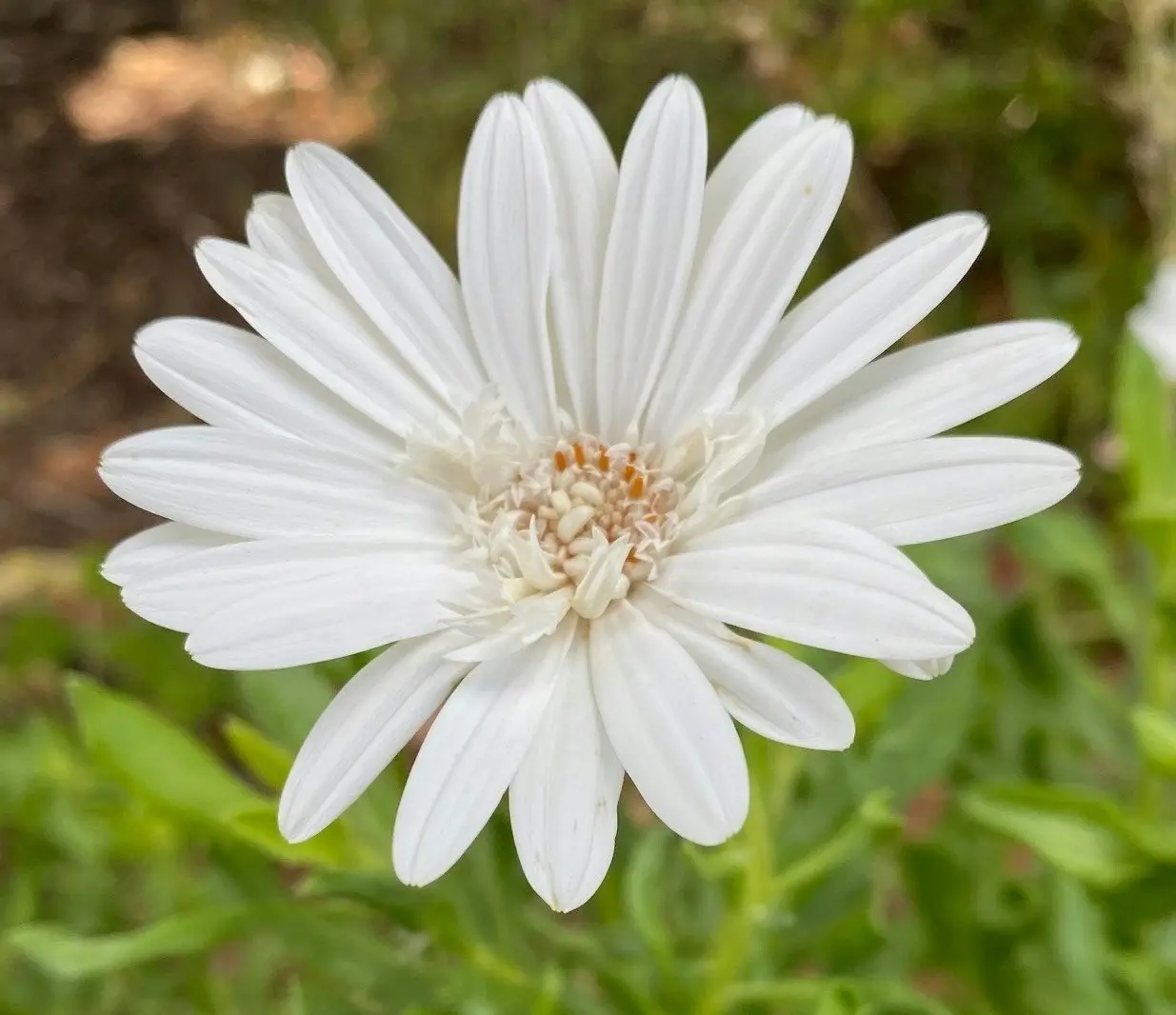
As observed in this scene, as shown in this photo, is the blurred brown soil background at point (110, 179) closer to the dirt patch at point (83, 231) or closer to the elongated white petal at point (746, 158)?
the dirt patch at point (83, 231)

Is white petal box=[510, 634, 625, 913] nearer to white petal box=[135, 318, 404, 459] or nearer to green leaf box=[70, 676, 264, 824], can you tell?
white petal box=[135, 318, 404, 459]

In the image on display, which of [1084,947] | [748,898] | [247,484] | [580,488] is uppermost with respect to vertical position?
[247,484]

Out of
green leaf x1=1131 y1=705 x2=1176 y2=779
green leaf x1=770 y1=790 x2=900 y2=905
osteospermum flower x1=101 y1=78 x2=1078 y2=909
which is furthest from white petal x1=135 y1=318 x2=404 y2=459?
green leaf x1=1131 y1=705 x2=1176 y2=779

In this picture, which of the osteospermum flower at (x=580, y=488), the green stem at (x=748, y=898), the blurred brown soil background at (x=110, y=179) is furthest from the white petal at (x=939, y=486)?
the blurred brown soil background at (x=110, y=179)

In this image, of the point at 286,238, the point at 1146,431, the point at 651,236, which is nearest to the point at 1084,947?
the point at 1146,431

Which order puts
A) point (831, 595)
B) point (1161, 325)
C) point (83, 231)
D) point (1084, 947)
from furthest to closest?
point (83, 231) → point (1161, 325) → point (1084, 947) → point (831, 595)

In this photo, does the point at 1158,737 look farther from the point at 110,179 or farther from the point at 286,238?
the point at 110,179

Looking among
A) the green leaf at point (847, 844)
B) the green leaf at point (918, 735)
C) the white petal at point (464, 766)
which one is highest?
the white petal at point (464, 766)
